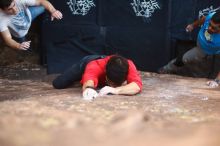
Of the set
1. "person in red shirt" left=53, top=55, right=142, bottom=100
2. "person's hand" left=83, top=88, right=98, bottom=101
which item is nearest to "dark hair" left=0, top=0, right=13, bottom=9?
"person in red shirt" left=53, top=55, right=142, bottom=100

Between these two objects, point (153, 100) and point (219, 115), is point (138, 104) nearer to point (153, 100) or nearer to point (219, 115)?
point (153, 100)

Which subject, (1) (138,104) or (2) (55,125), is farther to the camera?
(1) (138,104)

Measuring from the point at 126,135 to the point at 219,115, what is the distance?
6.90 feet

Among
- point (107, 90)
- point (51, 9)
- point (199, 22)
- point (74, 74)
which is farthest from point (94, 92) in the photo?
point (199, 22)

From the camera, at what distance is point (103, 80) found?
3893mm

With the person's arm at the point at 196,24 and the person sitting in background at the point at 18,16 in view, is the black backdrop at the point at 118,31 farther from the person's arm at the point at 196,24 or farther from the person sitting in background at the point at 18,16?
the person sitting in background at the point at 18,16

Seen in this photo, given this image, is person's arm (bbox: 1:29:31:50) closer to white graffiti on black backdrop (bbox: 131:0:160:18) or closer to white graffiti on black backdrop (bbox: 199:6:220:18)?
white graffiti on black backdrop (bbox: 131:0:160:18)

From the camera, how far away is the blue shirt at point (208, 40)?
5.09 metres

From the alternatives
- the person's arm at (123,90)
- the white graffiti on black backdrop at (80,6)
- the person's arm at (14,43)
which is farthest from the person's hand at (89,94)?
the white graffiti on black backdrop at (80,6)

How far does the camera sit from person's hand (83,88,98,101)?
3.46 m

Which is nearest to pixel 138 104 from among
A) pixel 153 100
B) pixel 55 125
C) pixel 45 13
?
pixel 153 100

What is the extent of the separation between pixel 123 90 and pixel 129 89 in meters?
0.07

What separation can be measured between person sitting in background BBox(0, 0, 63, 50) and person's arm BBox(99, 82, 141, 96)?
135 centimetres

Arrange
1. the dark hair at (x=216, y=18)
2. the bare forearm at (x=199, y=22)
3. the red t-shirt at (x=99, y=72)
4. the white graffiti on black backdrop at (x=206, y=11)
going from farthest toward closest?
the white graffiti on black backdrop at (x=206, y=11)
the bare forearm at (x=199, y=22)
the dark hair at (x=216, y=18)
the red t-shirt at (x=99, y=72)
